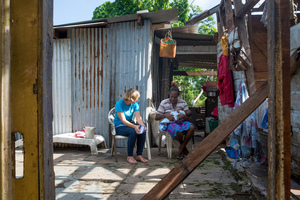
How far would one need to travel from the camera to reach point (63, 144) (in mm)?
6082

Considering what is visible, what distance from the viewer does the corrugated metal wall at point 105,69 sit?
5910mm

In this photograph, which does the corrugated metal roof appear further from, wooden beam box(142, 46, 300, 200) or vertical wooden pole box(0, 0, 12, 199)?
vertical wooden pole box(0, 0, 12, 199)

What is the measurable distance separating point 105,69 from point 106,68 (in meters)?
0.03

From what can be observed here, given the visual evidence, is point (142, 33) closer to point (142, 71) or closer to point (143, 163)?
point (142, 71)

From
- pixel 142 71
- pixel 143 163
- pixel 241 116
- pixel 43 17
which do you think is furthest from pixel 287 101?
pixel 142 71

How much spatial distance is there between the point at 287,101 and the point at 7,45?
1.68m

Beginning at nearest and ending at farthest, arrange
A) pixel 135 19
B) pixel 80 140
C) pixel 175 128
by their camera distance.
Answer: pixel 175 128, pixel 80 140, pixel 135 19

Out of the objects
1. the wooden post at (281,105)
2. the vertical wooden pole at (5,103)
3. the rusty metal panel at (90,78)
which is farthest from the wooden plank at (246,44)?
the vertical wooden pole at (5,103)

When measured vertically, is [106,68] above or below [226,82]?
above

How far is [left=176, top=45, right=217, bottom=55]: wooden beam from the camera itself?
7.96 metres

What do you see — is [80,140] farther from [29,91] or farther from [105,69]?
[29,91]

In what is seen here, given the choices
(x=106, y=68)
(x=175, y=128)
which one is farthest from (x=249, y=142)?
(x=106, y=68)

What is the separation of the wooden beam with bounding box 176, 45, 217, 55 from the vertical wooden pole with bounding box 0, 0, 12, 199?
6861 mm

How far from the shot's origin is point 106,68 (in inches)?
235
